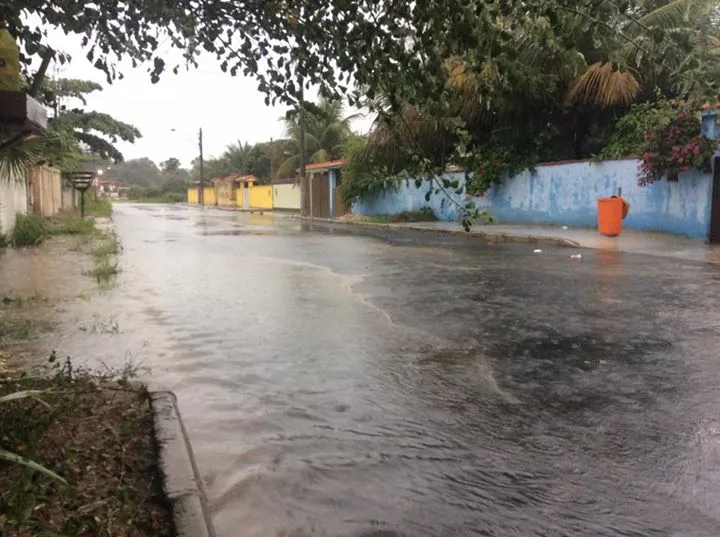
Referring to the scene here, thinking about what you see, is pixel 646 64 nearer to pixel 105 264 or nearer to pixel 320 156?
pixel 105 264

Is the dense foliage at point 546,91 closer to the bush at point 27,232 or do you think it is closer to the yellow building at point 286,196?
the bush at point 27,232

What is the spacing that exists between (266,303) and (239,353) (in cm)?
257

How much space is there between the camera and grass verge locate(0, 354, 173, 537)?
2617 millimetres

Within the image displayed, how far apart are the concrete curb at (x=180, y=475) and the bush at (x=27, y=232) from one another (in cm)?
1340

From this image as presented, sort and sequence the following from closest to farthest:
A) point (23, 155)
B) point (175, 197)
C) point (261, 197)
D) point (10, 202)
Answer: point (23, 155) → point (10, 202) → point (261, 197) → point (175, 197)

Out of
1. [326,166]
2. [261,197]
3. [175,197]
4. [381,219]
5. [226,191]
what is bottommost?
[381,219]

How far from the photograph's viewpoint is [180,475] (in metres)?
3.27

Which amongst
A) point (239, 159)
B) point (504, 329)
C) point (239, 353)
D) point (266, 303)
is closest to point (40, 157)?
point (266, 303)

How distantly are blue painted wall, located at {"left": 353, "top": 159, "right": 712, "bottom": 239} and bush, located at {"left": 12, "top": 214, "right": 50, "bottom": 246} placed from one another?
9711mm

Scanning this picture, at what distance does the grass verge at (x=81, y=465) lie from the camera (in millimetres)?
2617

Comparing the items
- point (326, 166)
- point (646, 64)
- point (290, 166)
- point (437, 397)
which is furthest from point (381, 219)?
point (437, 397)

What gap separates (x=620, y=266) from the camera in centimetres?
1224

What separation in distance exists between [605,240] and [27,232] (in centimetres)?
1370

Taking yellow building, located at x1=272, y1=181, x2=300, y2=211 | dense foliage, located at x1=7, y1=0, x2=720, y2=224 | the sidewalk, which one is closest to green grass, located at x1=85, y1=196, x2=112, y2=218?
yellow building, located at x1=272, y1=181, x2=300, y2=211
